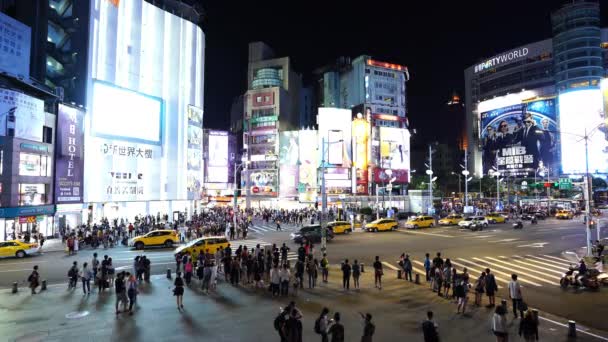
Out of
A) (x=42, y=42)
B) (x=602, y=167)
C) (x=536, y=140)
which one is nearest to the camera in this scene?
(x=42, y=42)

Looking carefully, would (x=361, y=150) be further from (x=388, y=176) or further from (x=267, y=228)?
(x=267, y=228)

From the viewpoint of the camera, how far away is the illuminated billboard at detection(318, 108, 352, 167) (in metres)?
78.2

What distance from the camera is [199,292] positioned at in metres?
16.5

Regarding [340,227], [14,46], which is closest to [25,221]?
[14,46]

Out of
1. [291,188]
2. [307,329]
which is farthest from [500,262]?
[291,188]

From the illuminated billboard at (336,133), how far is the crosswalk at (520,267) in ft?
177

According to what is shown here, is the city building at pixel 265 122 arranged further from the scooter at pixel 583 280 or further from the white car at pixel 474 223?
the scooter at pixel 583 280

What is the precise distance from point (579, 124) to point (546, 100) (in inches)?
440

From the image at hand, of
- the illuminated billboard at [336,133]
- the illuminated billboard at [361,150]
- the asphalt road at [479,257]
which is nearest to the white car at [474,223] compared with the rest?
the asphalt road at [479,257]

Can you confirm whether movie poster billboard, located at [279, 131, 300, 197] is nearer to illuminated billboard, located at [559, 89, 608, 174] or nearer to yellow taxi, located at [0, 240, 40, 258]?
yellow taxi, located at [0, 240, 40, 258]

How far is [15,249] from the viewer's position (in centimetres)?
2636

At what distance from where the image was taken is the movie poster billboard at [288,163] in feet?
273

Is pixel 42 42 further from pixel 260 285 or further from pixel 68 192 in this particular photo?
pixel 260 285

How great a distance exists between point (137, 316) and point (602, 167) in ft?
340
